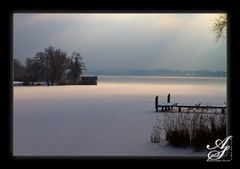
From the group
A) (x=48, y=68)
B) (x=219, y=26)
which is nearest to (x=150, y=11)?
(x=219, y=26)

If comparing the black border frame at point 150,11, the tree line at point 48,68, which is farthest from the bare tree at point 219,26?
the tree line at point 48,68

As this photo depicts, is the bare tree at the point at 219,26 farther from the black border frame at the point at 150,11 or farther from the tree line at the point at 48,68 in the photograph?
the tree line at the point at 48,68

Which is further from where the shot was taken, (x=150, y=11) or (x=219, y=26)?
(x=219, y=26)

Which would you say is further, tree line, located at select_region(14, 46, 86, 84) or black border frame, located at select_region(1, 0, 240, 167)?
tree line, located at select_region(14, 46, 86, 84)

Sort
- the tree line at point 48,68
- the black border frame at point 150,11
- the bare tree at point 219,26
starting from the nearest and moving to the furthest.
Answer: the black border frame at point 150,11, the bare tree at point 219,26, the tree line at point 48,68

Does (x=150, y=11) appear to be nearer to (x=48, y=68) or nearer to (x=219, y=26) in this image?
(x=219, y=26)

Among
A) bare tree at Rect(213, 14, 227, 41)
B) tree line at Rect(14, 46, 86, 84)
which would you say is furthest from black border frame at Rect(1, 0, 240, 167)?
tree line at Rect(14, 46, 86, 84)

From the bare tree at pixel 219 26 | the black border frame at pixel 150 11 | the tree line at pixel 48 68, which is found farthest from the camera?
the tree line at pixel 48 68

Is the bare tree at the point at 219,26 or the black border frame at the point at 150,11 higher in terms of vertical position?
the bare tree at the point at 219,26

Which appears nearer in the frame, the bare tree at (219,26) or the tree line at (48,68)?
the bare tree at (219,26)

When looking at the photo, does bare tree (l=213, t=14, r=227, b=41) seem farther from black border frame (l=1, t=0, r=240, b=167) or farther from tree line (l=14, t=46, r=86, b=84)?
tree line (l=14, t=46, r=86, b=84)
